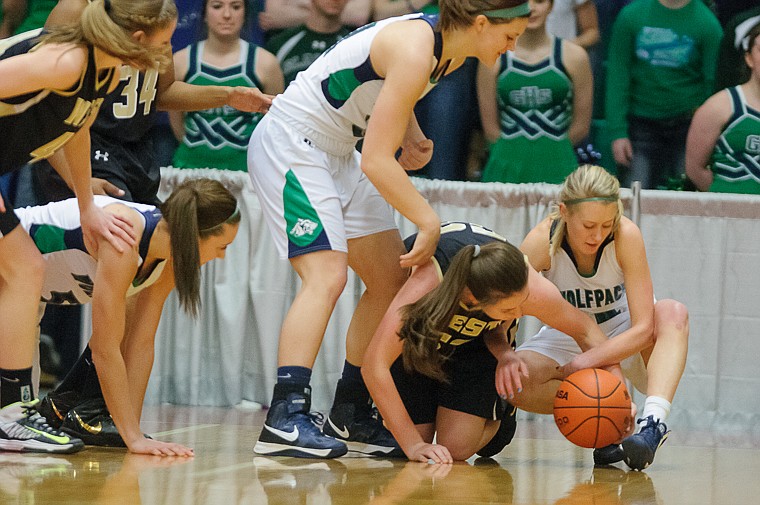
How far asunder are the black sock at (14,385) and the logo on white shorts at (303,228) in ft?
3.00

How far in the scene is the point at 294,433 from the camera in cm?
316

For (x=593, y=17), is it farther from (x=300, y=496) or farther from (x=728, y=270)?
(x=300, y=496)

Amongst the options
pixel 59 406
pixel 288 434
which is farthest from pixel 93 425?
pixel 288 434

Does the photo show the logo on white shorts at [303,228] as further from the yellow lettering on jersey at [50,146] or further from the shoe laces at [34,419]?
the shoe laces at [34,419]

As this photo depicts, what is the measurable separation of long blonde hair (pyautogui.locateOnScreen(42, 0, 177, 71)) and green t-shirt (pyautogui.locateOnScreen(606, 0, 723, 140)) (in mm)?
3028

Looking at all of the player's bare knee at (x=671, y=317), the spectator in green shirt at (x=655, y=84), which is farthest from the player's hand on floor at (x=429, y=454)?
the spectator in green shirt at (x=655, y=84)

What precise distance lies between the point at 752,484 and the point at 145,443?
1793 millimetres

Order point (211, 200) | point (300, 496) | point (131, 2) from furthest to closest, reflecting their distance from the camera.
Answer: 1. point (211, 200)
2. point (131, 2)
3. point (300, 496)

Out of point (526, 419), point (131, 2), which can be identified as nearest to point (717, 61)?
point (526, 419)

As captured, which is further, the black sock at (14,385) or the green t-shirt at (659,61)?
the green t-shirt at (659,61)

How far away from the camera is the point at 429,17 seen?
3334 mm

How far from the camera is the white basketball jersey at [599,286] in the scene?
11.8ft

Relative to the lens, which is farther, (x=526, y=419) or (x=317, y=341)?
(x=526, y=419)

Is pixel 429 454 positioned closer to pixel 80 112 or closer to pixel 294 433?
pixel 294 433
